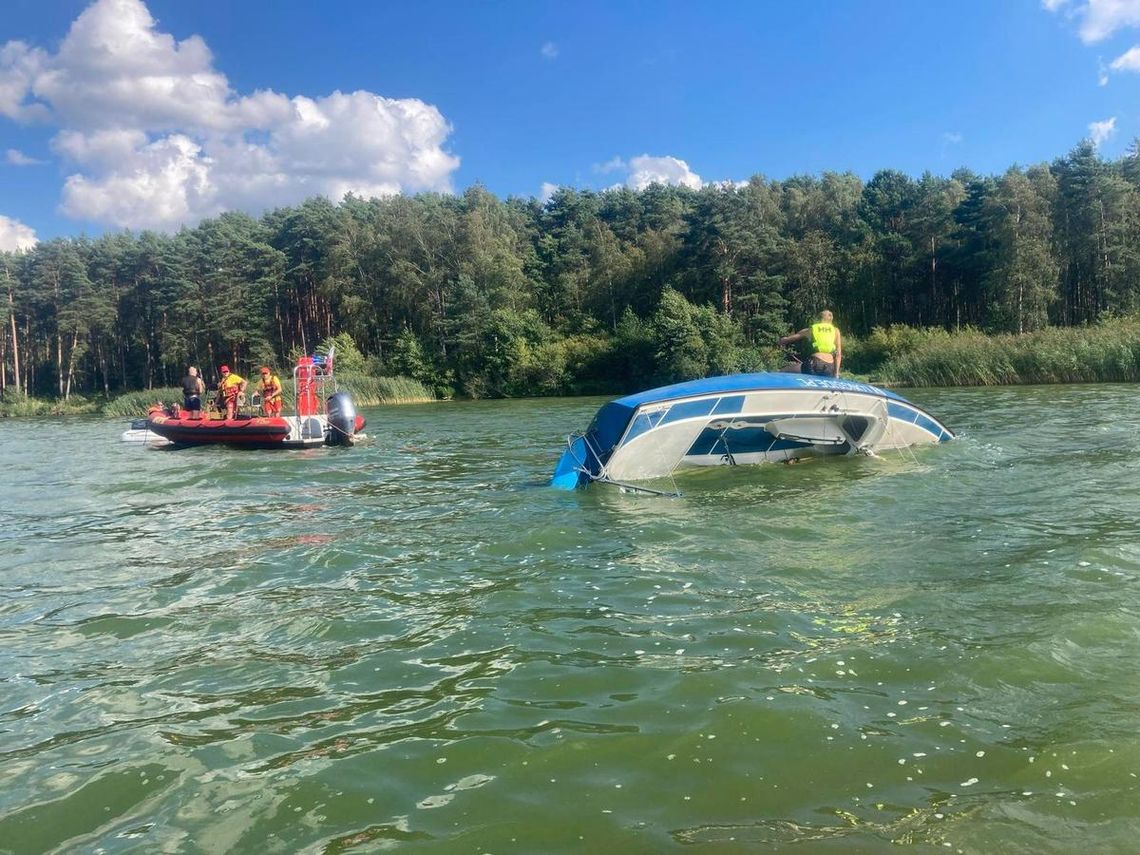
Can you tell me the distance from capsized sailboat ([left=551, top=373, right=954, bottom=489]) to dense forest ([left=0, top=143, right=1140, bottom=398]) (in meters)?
32.6

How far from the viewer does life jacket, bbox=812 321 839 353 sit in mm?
11969

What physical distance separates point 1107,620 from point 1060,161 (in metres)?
47.0

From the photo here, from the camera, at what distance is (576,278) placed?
57.8m

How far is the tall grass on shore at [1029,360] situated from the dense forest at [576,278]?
33.5 feet

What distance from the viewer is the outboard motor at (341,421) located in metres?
17.8

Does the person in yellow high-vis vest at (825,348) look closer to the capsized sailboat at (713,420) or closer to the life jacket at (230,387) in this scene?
the capsized sailboat at (713,420)

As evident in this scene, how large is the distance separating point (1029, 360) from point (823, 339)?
65.9 feet

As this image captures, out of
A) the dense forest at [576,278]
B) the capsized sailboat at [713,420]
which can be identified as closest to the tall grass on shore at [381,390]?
the dense forest at [576,278]

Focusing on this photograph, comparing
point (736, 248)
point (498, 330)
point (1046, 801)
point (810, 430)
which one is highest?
point (736, 248)

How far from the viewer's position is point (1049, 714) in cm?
348

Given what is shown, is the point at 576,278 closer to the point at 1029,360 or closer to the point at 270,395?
the point at 1029,360

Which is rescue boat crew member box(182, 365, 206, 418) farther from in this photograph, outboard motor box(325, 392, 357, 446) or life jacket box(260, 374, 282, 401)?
outboard motor box(325, 392, 357, 446)

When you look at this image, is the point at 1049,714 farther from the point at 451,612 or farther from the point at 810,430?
the point at 810,430

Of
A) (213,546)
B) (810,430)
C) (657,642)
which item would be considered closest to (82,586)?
(213,546)
